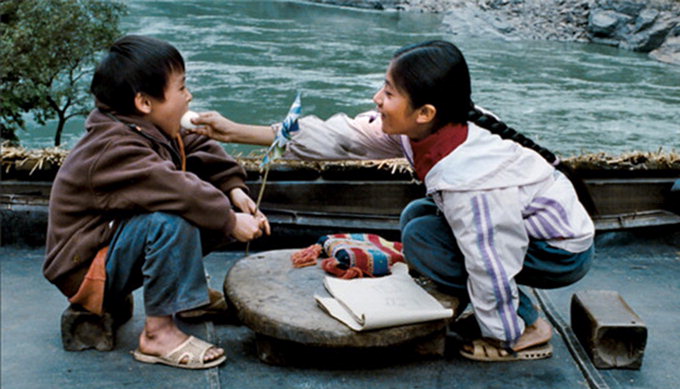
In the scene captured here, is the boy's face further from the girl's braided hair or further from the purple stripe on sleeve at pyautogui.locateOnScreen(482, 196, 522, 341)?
the purple stripe on sleeve at pyautogui.locateOnScreen(482, 196, 522, 341)

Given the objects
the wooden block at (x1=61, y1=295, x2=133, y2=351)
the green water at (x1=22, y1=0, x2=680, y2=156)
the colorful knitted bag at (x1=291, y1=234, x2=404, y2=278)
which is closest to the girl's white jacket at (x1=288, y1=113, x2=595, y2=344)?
the colorful knitted bag at (x1=291, y1=234, x2=404, y2=278)

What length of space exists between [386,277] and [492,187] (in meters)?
0.43

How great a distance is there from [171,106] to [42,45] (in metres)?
3.97

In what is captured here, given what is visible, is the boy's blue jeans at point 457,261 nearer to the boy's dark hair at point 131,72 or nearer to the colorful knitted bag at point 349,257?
the colorful knitted bag at point 349,257

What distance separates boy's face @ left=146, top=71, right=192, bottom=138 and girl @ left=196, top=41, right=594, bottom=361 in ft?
0.45

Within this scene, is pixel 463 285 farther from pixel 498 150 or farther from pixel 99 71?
pixel 99 71

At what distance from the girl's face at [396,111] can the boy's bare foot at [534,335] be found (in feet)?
1.97

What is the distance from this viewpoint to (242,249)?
309 cm

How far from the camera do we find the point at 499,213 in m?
2.01

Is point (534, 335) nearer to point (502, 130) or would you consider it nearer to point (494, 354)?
point (494, 354)

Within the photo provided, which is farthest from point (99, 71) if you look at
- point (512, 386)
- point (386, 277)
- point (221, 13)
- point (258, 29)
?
point (221, 13)

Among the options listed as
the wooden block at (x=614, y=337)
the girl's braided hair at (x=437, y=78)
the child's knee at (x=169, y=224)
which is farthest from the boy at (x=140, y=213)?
the wooden block at (x=614, y=337)

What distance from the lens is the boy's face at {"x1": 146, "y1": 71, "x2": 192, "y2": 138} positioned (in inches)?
81.8

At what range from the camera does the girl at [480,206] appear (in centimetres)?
202
